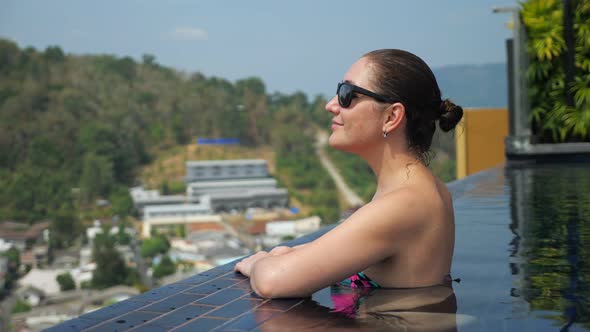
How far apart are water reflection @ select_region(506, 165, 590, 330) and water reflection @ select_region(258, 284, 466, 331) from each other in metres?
0.22

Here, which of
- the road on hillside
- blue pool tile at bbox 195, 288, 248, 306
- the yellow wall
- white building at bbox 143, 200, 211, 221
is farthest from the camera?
the road on hillside

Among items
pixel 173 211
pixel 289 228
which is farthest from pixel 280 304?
pixel 173 211

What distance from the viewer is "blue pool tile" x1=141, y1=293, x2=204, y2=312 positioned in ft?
5.10

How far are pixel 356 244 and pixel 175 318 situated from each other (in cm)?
42

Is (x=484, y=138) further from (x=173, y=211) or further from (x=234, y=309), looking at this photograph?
(x=173, y=211)

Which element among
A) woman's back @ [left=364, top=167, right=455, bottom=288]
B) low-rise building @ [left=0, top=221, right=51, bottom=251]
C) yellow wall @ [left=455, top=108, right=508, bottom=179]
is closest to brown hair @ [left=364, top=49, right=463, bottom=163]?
woman's back @ [left=364, top=167, right=455, bottom=288]

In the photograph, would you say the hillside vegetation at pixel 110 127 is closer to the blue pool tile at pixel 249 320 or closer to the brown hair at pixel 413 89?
the blue pool tile at pixel 249 320

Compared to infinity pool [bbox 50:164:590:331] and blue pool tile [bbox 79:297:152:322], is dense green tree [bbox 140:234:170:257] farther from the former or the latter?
blue pool tile [bbox 79:297:152:322]

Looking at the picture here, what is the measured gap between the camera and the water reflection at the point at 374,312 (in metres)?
1.36

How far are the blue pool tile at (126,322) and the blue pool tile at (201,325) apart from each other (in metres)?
0.10

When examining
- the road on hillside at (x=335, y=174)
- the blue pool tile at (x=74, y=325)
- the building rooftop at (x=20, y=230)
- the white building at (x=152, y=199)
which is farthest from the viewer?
the road on hillside at (x=335, y=174)

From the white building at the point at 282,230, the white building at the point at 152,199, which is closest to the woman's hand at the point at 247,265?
the white building at the point at 282,230

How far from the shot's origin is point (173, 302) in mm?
1618

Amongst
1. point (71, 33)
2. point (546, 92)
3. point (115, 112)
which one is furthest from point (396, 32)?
point (546, 92)
